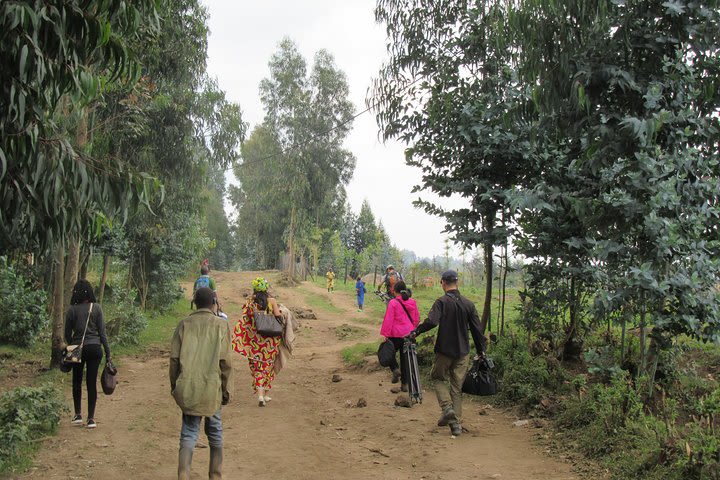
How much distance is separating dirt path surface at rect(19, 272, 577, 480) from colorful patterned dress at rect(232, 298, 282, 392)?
0.45 meters

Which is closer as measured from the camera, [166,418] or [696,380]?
[696,380]

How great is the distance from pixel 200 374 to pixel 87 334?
8.59 feet

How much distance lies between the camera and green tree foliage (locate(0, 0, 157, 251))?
4098 millimetres

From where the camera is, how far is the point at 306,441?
22.9ft

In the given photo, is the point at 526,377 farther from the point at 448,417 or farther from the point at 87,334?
the point at 87,334

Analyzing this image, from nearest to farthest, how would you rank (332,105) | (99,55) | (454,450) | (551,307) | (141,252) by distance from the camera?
(99,55), (454,450), (551,307), (141,252), (332,105)

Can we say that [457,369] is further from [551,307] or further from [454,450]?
[551,307]

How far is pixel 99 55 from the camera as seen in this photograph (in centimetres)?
493

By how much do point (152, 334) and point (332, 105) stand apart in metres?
A: 23.7

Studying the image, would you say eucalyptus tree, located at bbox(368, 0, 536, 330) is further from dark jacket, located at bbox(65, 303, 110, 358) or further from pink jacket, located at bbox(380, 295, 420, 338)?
dark jacket, located at bbox(65, 303, 110, 358)

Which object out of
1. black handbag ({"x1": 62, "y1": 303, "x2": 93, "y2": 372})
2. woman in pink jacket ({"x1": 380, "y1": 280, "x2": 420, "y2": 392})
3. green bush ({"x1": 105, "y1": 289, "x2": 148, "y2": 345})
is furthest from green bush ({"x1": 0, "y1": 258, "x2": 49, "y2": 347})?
woman in pink jacket ({"x1": 380, "y1": 280, "x2": 420, "y2": 392})

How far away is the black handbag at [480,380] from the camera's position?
278 inches

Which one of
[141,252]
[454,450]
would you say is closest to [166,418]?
[454,450]

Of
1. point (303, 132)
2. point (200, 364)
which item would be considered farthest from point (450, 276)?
point (303, 132)
